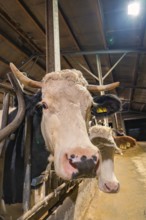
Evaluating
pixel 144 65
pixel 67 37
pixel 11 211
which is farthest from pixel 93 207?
pixel 144 65

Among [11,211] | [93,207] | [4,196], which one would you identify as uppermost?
[4,196]

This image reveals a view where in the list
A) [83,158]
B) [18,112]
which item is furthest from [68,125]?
[18,112]

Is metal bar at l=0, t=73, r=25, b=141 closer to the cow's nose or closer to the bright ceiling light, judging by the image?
the cow's nose

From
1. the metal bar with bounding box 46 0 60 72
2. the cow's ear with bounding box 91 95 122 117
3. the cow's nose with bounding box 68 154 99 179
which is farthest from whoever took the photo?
the metal bar with bounding box 46 0 60 72

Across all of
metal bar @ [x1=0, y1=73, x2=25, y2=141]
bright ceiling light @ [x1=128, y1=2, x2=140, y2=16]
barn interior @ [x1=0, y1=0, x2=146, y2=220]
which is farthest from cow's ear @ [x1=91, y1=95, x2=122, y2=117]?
bright ceiling light @ [x1=128, y1=2, x2=140, y2=16]

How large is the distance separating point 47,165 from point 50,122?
1.56 ft

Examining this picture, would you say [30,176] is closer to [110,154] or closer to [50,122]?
[50,122]

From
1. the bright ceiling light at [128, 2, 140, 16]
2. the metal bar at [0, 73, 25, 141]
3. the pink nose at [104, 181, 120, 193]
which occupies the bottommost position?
the pink nose at [104, 181, 120, 193]

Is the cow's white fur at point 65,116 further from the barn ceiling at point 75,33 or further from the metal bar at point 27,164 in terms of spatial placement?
the barn ceiling at point 75,33

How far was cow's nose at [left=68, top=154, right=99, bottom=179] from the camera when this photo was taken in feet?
3.44

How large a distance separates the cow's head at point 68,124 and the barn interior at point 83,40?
0.36 metres

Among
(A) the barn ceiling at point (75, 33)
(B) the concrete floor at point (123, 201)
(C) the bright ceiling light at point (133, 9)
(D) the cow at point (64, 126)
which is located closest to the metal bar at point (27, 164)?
(D) the cow at point (64, 126)

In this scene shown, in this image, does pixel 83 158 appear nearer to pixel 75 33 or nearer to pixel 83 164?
pixel 83 164

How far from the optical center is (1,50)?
440cm
